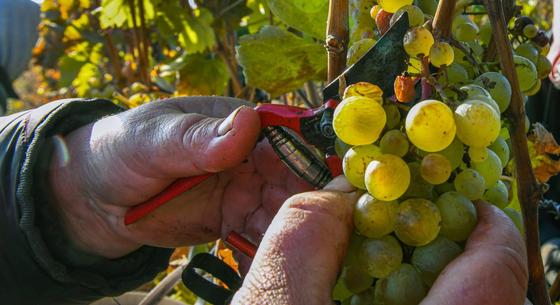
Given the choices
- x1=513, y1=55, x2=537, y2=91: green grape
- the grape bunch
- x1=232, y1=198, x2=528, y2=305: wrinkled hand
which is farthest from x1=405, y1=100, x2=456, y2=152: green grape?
x1=513, y1=55, x2=537, y2=91: green grape

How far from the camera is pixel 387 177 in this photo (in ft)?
1.77

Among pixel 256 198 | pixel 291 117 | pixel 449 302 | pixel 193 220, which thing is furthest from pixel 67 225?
pixel 449 302

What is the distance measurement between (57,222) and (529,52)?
877 millimetres

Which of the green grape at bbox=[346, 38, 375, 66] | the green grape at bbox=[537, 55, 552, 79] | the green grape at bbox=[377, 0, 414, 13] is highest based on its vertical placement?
the green grape at bbox=[377, 0, 414, 13]

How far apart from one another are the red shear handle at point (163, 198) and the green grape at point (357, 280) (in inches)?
15.3

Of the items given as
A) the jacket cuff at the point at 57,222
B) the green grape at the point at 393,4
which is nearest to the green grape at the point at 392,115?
the green grape at the point at 393,4

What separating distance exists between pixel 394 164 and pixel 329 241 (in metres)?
0.09

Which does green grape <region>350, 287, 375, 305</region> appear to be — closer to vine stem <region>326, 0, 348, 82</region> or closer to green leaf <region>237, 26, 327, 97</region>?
vine stem <region>326, 0, 348, 82</region>

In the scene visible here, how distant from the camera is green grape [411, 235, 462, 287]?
563 millimetres

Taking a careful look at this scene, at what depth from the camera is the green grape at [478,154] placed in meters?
0.59

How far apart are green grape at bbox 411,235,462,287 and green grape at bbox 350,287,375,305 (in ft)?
0.22

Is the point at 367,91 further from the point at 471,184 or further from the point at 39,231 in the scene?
the point at 39,231

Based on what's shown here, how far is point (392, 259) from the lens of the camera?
1.88 feet

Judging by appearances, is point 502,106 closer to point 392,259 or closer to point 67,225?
point 392,259
